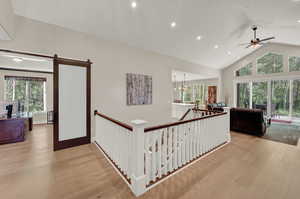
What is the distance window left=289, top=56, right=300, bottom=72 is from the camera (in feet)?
22.4

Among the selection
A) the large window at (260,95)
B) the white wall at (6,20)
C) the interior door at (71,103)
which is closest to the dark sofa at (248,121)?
the large window at (260,95)

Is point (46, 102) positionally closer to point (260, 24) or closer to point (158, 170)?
point (158, 170)

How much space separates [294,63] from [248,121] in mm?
4908

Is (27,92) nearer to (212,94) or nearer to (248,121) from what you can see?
(248,121)

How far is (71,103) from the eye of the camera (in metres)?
3.64

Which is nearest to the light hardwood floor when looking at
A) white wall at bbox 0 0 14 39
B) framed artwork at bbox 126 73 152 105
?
framed artwork at bbox 126 73 152 105

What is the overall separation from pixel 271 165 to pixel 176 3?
Answer: 420 cm

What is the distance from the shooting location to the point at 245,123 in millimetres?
5148

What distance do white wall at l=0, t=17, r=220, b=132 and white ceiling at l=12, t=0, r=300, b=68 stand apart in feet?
0.79

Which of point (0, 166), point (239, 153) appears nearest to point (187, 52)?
point (239, 153)

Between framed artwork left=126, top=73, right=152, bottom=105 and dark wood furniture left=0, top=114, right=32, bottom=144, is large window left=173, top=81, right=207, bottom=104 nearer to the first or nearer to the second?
framed artwork left=126, top=73, right=152, bottom=105

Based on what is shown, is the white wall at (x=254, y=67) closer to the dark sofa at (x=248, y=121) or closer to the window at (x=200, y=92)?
the window at (x=200, y=92)

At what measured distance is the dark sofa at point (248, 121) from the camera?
4797 mm

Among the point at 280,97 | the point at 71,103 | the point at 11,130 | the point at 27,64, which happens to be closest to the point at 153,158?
the point at 71,103
